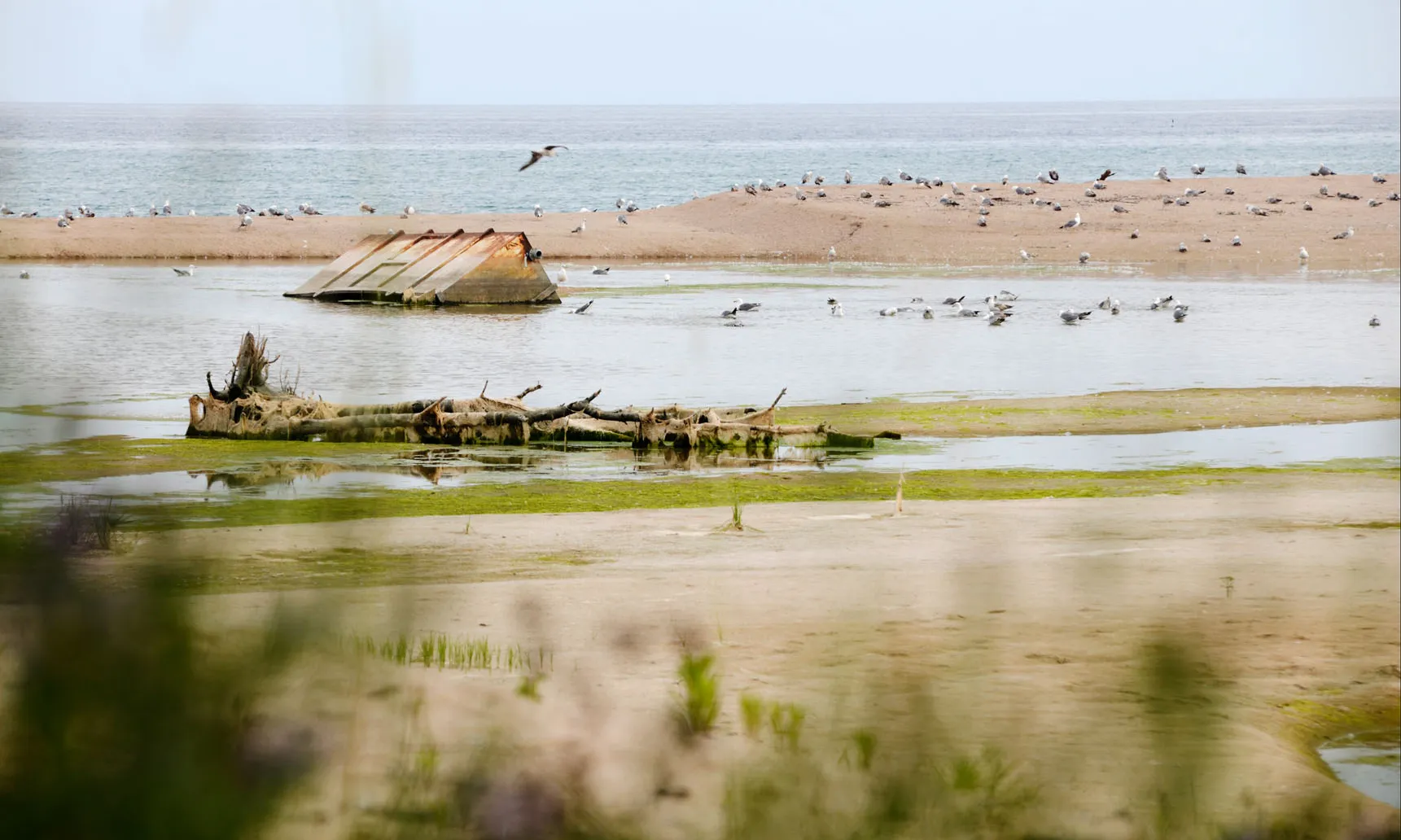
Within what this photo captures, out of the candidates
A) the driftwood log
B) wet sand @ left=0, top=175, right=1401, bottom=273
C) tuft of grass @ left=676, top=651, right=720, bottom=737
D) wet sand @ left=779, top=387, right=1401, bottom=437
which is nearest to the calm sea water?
tuft of grass @ left=676, top=651, right=720, bottom=737

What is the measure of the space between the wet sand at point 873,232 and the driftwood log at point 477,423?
23.3 m

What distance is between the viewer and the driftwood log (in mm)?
15164

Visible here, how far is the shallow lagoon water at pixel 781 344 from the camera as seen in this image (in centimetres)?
1953

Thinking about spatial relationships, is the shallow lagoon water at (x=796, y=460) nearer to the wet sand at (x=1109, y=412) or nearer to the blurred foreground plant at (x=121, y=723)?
the wet sand at (x=1109, y=412)

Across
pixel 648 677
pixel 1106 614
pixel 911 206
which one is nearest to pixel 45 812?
pixel 648 677

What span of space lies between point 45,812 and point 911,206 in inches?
1888

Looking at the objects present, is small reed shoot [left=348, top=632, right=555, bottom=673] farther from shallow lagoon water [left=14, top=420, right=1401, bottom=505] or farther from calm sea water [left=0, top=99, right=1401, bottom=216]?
shallow lagoon water [left=14, top=420, right=1401, bottom=505]

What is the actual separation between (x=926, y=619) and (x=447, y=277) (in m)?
23.7

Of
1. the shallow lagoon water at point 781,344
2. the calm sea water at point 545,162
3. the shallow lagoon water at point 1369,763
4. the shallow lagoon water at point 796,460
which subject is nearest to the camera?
the calm sea water at point 545,162

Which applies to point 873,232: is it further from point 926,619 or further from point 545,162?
point 545,162

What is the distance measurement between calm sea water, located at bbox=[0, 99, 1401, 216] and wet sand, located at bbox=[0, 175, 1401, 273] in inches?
75.9

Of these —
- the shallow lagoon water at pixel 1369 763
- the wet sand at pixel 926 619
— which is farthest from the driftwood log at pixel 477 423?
the shallow lagoon water at pixel 1369 763

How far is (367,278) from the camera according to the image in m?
30.8

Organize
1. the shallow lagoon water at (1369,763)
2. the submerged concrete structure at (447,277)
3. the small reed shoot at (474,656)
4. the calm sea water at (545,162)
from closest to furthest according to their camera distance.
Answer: the calm sea water at (545,162) < the small reed shoot at (474,656) < the shallow lagoon water at (1369,763) < the submerged concrete structure at (447,277)
